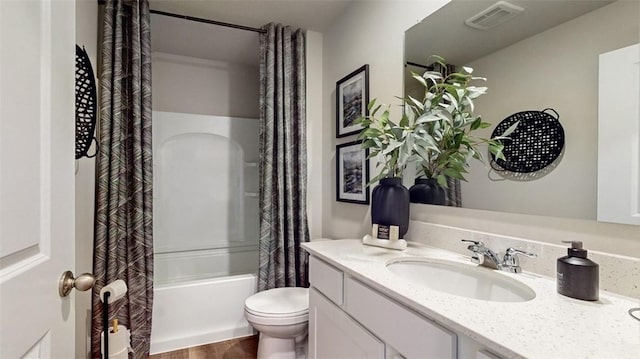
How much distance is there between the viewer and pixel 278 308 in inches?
70.0

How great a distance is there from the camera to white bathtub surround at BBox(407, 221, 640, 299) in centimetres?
85

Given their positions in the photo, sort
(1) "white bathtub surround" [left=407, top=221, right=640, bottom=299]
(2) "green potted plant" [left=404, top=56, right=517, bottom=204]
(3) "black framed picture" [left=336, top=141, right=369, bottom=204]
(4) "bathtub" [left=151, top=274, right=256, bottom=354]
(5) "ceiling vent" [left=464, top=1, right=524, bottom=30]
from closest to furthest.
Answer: (1) "white bathtub surround" [left=407, top=221, right=640, bottom=299] → (5) "ceiling vent" [left=464, top=1, right=524, bottom=30] → (2) "green potted plant" [left=404, top=56, right=517, bottom=204] → (3) "black framed picture" [left=336, top=141, right=369, bottom=204] → (4) "bathtub" [left=151, top=274, right=256, bottom=354]

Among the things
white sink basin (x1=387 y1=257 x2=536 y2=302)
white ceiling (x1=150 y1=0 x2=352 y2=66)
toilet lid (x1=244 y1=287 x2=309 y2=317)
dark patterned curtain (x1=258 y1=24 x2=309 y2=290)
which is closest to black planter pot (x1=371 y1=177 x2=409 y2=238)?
white sink basin (x1=387 y1=257 x2=536 y2=302)

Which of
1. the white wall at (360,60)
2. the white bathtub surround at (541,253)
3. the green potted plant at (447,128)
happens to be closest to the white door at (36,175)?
the green potted plant at (447,128)

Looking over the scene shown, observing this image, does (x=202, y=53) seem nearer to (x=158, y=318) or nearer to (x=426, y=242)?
(x=158, y=318)

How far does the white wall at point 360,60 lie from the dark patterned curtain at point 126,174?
4.16 ft

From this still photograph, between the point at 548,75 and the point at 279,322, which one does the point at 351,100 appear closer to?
the point at 548,75

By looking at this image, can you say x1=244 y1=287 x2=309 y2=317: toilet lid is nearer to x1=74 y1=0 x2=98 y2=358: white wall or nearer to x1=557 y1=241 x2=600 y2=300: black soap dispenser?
x1=74 y1=0 x2=98 y2=358: white wall

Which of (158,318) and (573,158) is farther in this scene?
(158,318)

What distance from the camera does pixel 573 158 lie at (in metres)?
0.99

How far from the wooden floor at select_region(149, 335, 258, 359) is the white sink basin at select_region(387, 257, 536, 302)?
136cm

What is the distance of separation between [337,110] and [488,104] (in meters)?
1.20

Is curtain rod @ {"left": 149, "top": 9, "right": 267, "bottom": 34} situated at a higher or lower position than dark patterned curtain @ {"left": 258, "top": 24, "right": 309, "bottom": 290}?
higher

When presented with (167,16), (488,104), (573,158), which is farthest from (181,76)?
(573,158)
